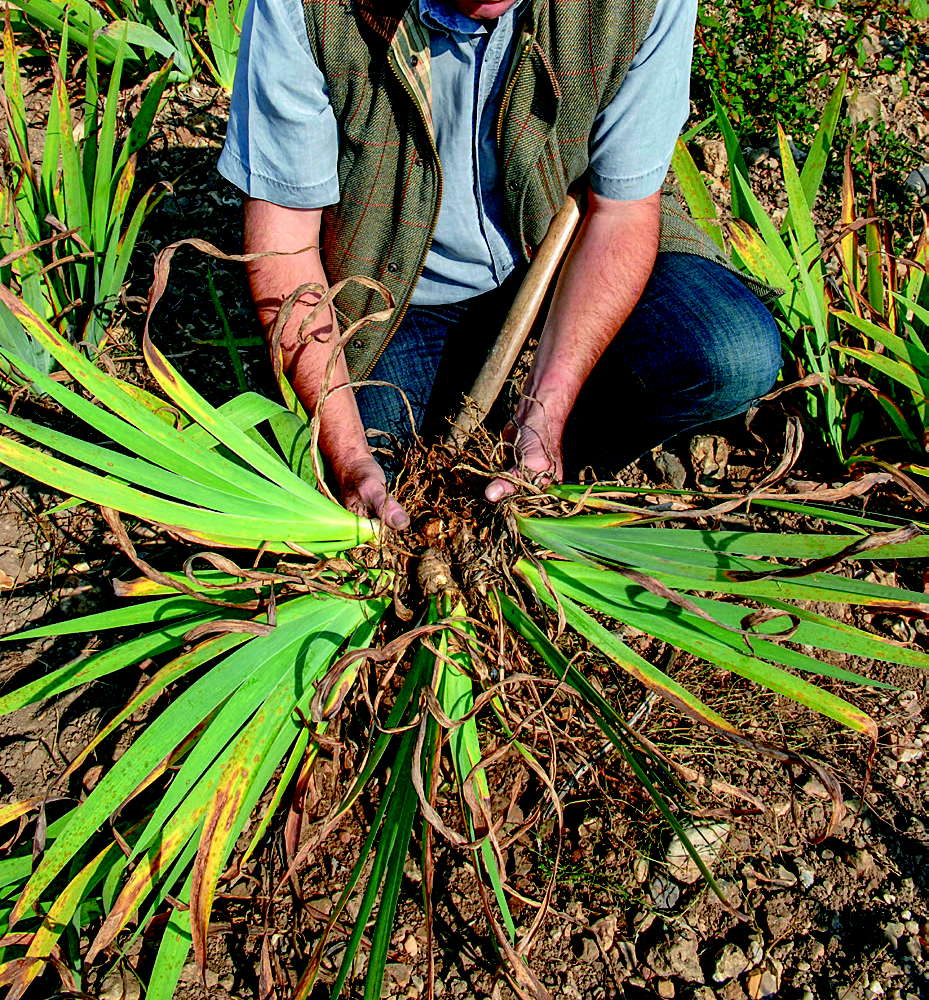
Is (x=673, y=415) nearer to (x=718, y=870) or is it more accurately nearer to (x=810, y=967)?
(x=718, y=870)

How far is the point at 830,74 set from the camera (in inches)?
88.1

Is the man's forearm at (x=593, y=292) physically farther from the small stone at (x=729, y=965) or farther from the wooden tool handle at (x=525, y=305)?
the small stone at (x=729, y=965)

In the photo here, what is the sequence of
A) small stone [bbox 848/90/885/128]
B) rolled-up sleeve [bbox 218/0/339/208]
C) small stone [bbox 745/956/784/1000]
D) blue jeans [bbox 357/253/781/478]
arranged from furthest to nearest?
small stone [bbox 848/90/885/128] < blue jeans [bbox 357/253/781/478] < small stone [bbox 745/956/784/1000] < rolled-up sleeve [bbox 218/0/339/208]

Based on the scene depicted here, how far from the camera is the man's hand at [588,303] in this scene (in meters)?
1.46

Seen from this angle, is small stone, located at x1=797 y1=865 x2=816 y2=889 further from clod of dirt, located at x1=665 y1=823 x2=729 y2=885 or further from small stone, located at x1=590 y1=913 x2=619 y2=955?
small stone, located at x1=590 y1=913 x2=619 y2=955

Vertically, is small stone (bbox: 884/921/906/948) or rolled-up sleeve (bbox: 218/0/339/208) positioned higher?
rolled-up sleeve (bbox: 218/0/339/208)

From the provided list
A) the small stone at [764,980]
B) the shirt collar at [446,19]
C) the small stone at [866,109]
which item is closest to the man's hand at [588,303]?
the shirt collar at [446,19]

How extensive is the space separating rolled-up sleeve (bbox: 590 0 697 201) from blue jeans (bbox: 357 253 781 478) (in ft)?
0.70

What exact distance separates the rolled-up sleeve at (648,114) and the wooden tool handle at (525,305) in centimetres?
9

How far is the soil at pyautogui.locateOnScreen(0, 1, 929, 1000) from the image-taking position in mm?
1289

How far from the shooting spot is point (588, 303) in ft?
4.87

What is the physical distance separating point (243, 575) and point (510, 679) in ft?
1.34

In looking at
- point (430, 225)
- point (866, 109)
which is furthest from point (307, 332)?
point (866, 109)

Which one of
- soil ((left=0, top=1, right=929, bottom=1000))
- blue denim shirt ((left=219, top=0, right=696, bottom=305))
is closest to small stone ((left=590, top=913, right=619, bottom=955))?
soil ((left=0, top=1, right=929, bottom=1000))
